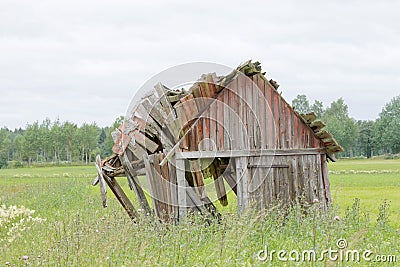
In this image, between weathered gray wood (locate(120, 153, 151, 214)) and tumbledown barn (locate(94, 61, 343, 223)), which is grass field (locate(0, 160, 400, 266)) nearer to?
tumbledown barn (locate(94, 61, 343, 223))

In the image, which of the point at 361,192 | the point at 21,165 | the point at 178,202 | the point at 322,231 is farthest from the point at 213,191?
the point at 21,165

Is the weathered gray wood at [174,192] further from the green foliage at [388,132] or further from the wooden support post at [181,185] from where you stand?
the green foliage at [388,132]

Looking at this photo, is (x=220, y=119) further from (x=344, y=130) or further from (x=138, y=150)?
(x=344, y=130)

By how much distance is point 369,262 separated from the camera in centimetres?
816

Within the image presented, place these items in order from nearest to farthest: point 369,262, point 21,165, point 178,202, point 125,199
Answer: point 369,262 < point 178,202 < point 125,199 < point 21,165

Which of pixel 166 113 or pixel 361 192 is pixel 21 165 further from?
pixel 166 113

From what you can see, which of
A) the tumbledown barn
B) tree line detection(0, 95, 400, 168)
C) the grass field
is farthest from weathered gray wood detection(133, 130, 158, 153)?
tree line detection(0, 95, 400, 168)

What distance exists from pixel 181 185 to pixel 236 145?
5.69 ft

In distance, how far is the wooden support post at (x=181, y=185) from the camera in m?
13.0

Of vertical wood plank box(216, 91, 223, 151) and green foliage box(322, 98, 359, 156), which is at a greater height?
green foliage box(322, 98, 359, 156)

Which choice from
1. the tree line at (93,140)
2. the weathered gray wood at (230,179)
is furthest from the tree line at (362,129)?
the weathered gray wood at (230,179)

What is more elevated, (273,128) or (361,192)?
(273,128)

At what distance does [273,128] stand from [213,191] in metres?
3.03

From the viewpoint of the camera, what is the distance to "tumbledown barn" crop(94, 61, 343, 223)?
13.2 m
